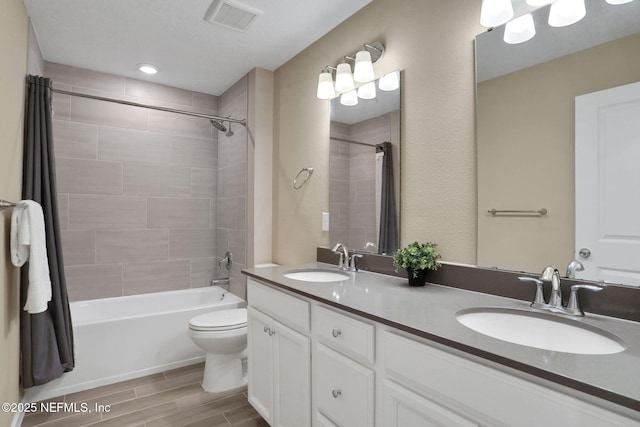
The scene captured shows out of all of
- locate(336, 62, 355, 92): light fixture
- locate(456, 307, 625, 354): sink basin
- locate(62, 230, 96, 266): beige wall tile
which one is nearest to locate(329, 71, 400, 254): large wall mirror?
locate(336, 62, 355, 92): light fixture

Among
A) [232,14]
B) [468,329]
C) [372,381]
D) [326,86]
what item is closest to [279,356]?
[372,381]

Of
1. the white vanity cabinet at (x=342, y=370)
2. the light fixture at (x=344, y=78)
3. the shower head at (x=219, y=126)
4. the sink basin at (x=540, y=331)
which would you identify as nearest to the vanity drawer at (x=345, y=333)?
the white vanity cabinet at (x=342, y=370)

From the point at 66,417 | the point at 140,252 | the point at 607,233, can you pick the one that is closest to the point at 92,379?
the point at 66,417

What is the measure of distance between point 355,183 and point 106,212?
7.59ft

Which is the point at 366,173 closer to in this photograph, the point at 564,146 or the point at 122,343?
the point at 564,146

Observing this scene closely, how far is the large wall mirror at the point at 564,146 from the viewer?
1096 mm

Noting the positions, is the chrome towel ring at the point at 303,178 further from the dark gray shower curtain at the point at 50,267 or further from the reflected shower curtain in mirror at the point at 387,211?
the dark gray shower curtain at the point at 50,267

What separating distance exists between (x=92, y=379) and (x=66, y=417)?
393 millimetres

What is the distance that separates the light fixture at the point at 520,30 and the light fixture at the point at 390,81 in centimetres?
56

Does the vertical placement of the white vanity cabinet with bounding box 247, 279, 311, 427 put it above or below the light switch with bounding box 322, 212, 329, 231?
below

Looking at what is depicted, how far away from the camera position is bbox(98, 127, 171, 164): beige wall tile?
3.10 meters

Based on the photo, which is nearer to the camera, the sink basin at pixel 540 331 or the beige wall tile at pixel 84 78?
the sink basin at pixel 540 331

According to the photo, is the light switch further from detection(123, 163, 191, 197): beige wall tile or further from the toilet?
detection(123, 163, 191, 197): beige wall tile

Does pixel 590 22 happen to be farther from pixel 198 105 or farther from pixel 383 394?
pixel 198 105
